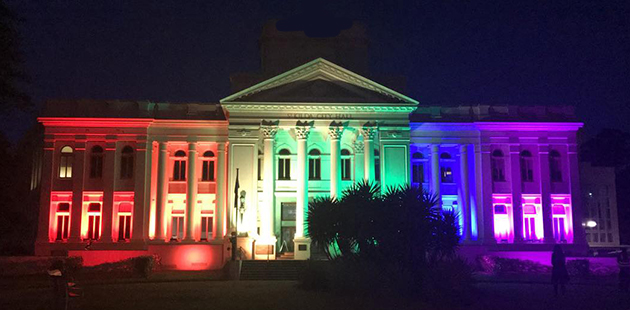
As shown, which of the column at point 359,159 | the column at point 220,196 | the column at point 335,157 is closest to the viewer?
the column at point 335,157

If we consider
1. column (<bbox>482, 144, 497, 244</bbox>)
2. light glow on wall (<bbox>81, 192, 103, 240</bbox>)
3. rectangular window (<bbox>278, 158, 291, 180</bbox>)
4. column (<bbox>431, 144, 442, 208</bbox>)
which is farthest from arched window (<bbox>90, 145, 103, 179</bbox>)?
column (<bbox>482, 144, 497, 244</bbox>)

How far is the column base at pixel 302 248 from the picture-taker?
3859cm

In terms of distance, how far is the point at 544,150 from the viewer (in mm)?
44188

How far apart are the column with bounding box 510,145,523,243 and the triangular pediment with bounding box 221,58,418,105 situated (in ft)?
29.9

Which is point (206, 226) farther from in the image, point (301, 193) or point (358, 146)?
point (358, 146)

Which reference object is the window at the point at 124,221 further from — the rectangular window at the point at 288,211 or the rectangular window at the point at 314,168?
the rectangular window at the point at 314,168

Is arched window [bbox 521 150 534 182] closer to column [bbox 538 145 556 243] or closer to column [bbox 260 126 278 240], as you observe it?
column [bbox 538 145 556 243]

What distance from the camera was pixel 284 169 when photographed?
43438mm

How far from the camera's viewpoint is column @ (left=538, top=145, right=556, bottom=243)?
43.0m

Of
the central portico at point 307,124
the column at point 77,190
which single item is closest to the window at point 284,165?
the central portico at point 307,124

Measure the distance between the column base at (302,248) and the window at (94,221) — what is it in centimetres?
1363

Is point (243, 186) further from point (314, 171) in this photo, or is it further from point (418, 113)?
point (418, 113)

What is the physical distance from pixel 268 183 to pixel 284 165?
12.6ft

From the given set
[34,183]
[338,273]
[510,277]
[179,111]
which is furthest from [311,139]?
[34,183]
